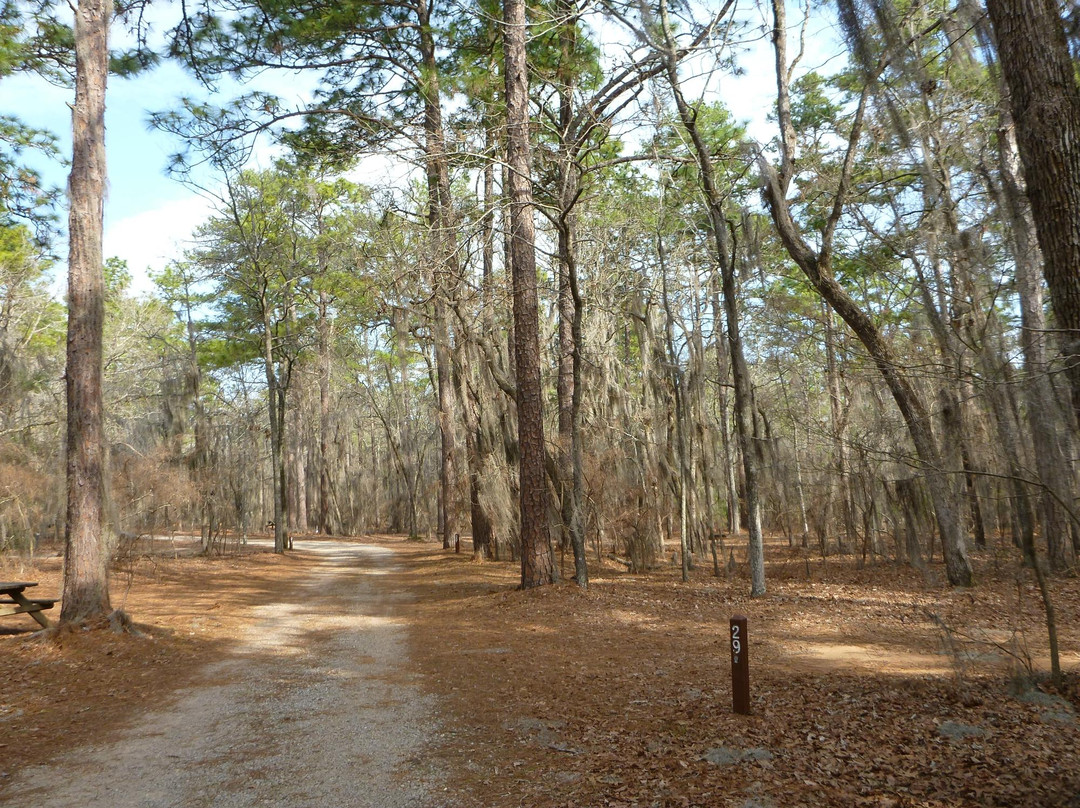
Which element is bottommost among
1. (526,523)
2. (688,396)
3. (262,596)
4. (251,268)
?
(262,596)

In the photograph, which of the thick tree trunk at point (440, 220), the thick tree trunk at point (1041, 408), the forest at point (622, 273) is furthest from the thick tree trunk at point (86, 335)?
the thick tree trunk at point (1041, 408)

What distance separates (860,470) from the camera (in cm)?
1325

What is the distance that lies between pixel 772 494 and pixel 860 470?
4714 mm

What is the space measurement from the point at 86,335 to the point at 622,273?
32.1 ft

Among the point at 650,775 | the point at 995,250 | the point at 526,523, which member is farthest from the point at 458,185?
the point at 650,775

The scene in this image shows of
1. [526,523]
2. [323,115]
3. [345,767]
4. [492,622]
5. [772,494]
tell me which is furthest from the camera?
[772,494]

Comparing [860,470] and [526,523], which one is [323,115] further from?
[860,470]

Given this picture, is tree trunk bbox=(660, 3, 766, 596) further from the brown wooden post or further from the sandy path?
the brown wooden post

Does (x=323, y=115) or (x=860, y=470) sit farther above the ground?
(x=323, y=115)

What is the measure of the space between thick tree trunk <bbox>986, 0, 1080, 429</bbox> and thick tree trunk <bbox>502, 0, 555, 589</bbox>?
23.9ft

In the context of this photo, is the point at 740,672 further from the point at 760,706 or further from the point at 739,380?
the point at 739,380

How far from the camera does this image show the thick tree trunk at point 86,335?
327 inches

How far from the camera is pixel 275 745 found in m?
4.82

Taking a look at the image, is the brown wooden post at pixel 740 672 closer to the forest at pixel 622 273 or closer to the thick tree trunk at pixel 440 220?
the forest at pixel 622 273
